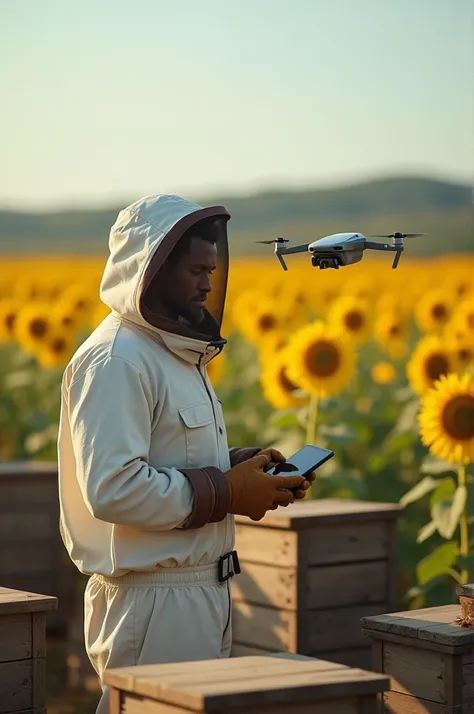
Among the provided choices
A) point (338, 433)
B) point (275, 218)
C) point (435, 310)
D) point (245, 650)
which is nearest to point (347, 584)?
point (245, 650)

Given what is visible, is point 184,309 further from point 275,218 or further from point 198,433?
point 275,218

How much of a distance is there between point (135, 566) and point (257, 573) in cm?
207

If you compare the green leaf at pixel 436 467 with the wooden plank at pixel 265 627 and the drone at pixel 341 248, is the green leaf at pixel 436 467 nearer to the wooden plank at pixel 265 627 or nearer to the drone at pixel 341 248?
the wooden plank at pixel 265 627

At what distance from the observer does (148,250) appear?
3568mm

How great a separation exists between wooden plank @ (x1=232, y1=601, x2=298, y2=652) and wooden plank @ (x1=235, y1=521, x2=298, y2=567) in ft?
0.60

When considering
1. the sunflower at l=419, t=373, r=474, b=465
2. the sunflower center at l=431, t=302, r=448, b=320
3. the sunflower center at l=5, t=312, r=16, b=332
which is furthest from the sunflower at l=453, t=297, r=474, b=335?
the sunflower center at l=5, t=312, r=16, b=332

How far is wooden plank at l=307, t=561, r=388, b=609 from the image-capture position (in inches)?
215

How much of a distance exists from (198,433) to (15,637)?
0.84 metres

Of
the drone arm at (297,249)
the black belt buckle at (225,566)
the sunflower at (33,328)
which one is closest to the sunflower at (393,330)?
the sunflower at (33,328)

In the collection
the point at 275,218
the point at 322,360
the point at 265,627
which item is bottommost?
the point at 265,627

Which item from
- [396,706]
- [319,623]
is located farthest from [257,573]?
[396,706]

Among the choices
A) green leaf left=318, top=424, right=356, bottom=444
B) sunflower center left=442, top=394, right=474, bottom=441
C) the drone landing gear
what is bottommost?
green leaf left=318, top=424, right=356, bottom=444

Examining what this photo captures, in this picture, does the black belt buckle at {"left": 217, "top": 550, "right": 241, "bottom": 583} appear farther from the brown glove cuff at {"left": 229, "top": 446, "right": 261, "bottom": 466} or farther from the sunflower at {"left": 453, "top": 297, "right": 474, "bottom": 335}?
the sunflower at {"left": 453, "top": 297, "right": 474, "bottom": 335}

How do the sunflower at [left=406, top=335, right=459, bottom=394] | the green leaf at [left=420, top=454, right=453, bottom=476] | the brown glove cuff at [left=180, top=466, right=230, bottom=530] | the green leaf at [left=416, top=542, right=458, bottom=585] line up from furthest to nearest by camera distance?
the sunflower at [left=406, top=335, right=459, bottom=394] → the green leaf at [left=420, top=454, right=453, bottom=476] → the green leaf at [left=416, top=542, right=458, bottom=585] → the brown glove cuff at [left=180, top=466, right=230, bottom=530]
